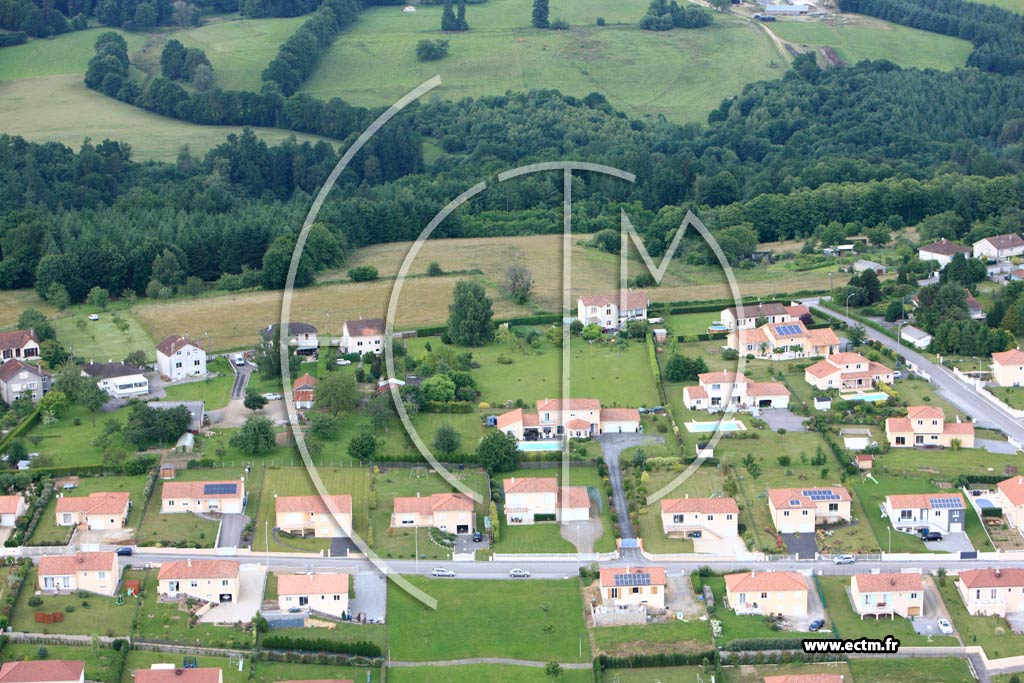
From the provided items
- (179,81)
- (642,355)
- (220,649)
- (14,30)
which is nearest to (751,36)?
(179,81)

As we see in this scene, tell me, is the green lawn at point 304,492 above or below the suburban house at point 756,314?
above

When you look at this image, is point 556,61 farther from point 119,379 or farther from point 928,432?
point 928,432

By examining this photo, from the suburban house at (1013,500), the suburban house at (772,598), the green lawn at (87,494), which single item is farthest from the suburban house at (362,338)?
the suburban house at (1013,500)

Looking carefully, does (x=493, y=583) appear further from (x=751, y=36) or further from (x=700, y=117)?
(x=751, y=36)

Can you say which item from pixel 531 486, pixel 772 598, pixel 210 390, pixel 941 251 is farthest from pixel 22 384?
pixel 941 251

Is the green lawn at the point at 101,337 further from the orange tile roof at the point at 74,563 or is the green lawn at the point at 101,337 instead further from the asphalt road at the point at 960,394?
the asphalt road at the point at 960,394
